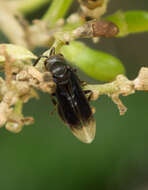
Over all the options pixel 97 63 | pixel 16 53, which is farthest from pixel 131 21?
pixel 16 53

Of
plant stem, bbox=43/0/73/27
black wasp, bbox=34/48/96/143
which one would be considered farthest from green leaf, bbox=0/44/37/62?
plant stem, bbox=43/0/73/27

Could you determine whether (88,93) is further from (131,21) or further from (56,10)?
(56,10)

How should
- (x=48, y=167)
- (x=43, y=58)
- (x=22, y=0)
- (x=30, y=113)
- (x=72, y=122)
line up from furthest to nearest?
(x=30, y=113) → (x=48, y=167) → (x=22, y=0) → (x=43, y=58) → (x=72, y=122)

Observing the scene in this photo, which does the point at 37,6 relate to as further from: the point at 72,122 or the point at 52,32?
the point at 72,122

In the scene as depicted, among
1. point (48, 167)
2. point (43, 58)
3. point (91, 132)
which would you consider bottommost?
point (48, 167)

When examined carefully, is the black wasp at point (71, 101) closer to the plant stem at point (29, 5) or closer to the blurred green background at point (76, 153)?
the plant stem at point (29, 5)

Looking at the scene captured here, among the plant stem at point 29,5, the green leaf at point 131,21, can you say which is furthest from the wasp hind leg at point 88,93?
the plant stem at point 29,5

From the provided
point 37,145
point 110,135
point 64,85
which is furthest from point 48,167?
point 64,85

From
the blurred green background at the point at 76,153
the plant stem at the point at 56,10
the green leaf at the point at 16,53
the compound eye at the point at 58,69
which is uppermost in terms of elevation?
the green leaf at the point at 16,53
